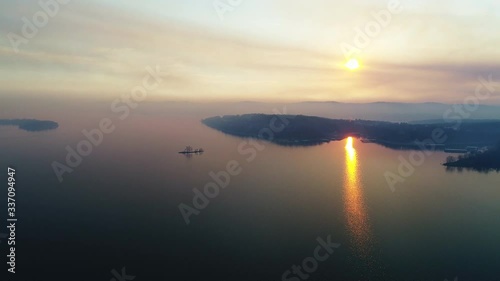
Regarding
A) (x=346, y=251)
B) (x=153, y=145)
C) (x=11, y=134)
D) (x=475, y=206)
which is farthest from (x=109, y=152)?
(x=475, y=206)

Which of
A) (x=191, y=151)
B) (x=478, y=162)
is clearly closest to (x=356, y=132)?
(x=478, y=162)

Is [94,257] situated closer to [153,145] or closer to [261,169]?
[261,169]

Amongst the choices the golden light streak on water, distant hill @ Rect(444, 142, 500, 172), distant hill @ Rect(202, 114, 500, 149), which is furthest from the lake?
distant hill @ Rect(202, 114, 500, 149)

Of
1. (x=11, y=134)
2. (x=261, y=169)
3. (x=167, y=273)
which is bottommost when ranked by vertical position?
(x=167, y=273)

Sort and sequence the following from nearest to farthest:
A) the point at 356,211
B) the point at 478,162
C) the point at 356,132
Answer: the point at 356,211
the point at 478,162
the point at 356,132

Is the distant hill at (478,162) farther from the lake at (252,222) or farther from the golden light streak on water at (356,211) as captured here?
the golden light streak on water at (356,211)

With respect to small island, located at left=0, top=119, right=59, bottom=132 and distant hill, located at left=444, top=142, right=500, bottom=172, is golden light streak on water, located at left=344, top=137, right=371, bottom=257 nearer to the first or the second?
distant hill, located at left=444, top=142, right=500, bottom=172

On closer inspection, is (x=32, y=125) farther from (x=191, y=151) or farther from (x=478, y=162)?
(x=478, y=162)
